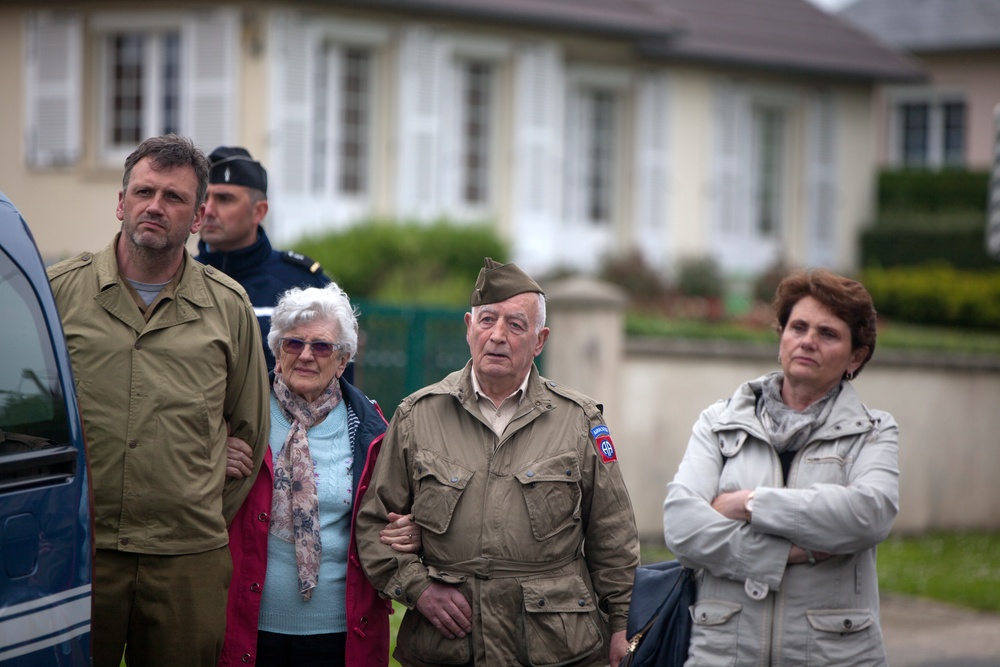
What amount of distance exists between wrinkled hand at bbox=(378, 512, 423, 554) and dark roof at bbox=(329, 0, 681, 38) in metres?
13.4

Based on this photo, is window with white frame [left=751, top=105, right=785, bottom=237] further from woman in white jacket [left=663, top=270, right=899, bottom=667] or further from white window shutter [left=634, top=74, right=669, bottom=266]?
woman in white jacket [left=663, top=270, right=899, bottom=667]

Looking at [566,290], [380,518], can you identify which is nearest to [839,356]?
[380,518]

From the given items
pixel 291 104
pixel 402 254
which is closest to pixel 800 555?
pixel 402 254

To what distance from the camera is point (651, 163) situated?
20.0 metres

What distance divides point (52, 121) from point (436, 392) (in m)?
14.3

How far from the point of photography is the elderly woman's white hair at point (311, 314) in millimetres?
4266

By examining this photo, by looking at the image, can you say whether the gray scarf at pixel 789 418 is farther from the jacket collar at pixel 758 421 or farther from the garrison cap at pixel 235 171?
the garrison cap at pixel 235 171

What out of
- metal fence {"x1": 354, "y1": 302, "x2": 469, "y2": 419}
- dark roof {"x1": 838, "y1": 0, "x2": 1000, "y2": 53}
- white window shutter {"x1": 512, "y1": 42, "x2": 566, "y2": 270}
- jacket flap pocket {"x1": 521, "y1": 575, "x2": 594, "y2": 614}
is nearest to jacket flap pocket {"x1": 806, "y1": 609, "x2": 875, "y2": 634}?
jacket flap pocket {"x1": 521, "y1": 575, "x2": 594, "y2": 614}

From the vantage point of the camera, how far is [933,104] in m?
27.1

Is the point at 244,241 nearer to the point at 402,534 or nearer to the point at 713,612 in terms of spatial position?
the point at 402,534

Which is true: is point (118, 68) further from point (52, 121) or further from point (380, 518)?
point (380, 518)

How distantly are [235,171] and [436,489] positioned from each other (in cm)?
181

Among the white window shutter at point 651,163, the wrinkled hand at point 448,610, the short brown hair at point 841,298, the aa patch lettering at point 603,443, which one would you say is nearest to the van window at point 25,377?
the wrinkled hand at point 448,610

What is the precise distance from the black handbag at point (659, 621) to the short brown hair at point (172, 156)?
185 cm
